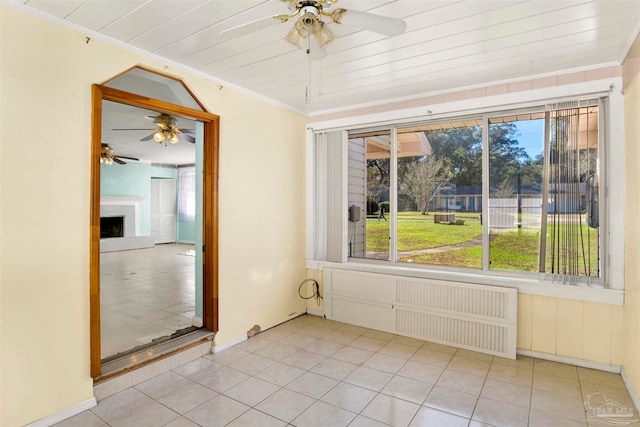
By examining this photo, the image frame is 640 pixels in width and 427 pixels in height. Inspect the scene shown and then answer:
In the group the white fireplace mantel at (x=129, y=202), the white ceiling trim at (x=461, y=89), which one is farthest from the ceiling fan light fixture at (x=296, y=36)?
the white fireplace mantel at (x=129, y=202)

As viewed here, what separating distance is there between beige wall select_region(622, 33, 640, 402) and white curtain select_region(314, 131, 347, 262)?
2.64m

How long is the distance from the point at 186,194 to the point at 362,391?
9.61 meters

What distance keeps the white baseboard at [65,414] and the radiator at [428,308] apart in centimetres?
257

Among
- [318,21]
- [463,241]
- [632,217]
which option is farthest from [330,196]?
[632,217]

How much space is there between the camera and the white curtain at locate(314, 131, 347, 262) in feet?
14.1

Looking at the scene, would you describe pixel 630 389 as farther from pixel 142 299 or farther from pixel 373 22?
pixel 142 299

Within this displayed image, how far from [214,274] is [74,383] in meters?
1.32

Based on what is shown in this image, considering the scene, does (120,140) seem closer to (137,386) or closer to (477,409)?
(137,386)

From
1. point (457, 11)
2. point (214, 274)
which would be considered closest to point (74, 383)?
point (214, 274)

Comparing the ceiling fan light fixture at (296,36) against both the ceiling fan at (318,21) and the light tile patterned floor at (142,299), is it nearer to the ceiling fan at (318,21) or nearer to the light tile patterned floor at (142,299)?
the ceiling fan at (318,21)

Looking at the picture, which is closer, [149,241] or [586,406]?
[586,406]

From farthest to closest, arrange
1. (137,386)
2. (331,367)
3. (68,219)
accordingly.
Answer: (331,367), (137,386), (68,219)

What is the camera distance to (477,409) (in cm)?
239

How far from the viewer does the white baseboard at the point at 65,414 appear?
215 centimetres
